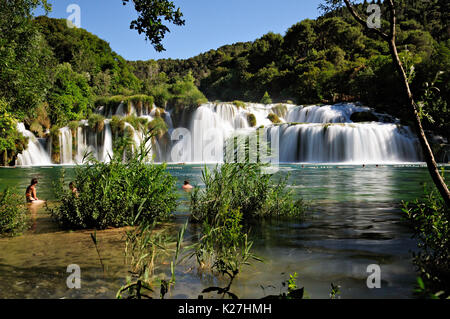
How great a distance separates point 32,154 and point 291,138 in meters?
23.8

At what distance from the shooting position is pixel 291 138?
33.3 meters

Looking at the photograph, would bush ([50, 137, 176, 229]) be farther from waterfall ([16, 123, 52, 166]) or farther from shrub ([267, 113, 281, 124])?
shrub ([267, 113, 281, 124])

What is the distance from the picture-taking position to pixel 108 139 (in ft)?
112

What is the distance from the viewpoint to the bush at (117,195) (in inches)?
253

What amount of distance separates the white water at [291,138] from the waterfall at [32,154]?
0.38 meters

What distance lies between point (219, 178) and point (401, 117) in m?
37.0

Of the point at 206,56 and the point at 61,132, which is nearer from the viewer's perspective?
the point at 61,132

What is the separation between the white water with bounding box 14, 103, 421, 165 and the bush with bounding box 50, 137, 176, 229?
21.6 meters

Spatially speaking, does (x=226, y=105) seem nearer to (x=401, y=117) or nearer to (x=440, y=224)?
(x=401, y=117)

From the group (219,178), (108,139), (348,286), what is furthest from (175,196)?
(108,139)

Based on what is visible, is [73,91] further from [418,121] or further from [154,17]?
[418,121]

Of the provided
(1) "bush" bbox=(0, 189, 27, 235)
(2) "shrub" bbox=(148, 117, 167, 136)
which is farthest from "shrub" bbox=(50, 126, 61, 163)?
(1) "bush" bbox=(0, 189, 27, 235)

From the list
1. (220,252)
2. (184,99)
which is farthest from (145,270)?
(184,99)
